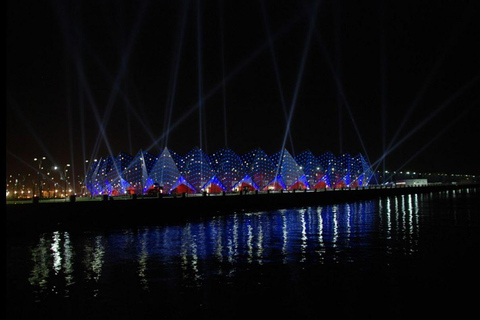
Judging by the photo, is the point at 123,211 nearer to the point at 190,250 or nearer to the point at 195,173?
the point at 190,250

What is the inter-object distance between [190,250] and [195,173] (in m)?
49.2

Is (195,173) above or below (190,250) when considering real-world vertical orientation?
above

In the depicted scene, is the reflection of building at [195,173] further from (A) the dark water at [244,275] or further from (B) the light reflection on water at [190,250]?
(A) the dark water at [244,275]

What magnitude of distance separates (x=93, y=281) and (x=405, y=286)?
8.58 meters

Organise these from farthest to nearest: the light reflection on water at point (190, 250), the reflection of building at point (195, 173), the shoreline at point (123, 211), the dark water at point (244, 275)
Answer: the reflection of building at point (195, 173) → the shoreline at point (123, 211) → the light reflection on water at point (190, 250) → the dark water at point (244, 275)

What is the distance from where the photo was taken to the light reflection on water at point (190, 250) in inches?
514

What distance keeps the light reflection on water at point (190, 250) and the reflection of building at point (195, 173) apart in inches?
1279

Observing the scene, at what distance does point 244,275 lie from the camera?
12930mm

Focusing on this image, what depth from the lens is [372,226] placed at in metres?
26.3

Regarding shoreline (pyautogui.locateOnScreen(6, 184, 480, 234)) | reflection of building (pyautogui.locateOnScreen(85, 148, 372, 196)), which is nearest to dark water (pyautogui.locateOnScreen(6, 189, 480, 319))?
shoreline (pyautogui.locateOnScreen(6, 184, 480, 234))

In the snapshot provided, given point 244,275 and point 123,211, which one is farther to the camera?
point 123,211

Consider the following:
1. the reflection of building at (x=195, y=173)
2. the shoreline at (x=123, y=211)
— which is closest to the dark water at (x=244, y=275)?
the shoreline at (x=123, y=211)

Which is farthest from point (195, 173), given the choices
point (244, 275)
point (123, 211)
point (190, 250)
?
point (244, 275)

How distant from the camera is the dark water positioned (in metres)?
9.76
